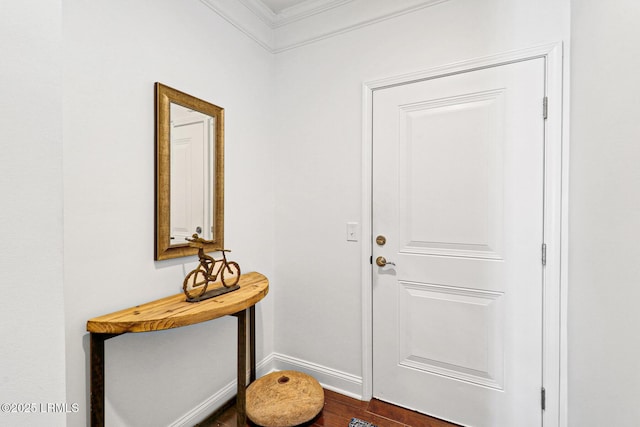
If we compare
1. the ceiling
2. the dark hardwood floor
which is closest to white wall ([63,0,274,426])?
the dark hardwood floor

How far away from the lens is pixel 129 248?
4.56 ft

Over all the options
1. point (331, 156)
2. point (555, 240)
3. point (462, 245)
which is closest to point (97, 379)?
point (331, 156)

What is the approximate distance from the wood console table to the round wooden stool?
0.54 ft

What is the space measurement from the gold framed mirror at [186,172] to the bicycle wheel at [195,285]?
157 millimetres

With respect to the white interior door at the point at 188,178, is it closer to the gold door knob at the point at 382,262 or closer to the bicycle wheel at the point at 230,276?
the bicycle wheel at the point at 230,276

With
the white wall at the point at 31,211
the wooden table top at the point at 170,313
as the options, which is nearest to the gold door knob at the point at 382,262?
the wooden table top at the point at 170,313

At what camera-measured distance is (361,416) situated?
1.79 m

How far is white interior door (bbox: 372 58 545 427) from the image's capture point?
154 cm

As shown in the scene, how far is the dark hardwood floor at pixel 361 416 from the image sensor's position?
172cm

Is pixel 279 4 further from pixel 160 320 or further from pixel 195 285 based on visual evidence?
pixel 160 320

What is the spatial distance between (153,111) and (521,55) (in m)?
1.81

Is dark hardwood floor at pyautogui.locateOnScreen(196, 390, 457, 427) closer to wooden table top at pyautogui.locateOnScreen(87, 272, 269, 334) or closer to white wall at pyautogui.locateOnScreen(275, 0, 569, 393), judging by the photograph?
white wall at pyautogui.locateOnScreen(275, 0, 569, 393)

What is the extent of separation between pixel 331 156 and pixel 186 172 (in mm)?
902

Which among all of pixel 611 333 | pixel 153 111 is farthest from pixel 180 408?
pixel 611 333
